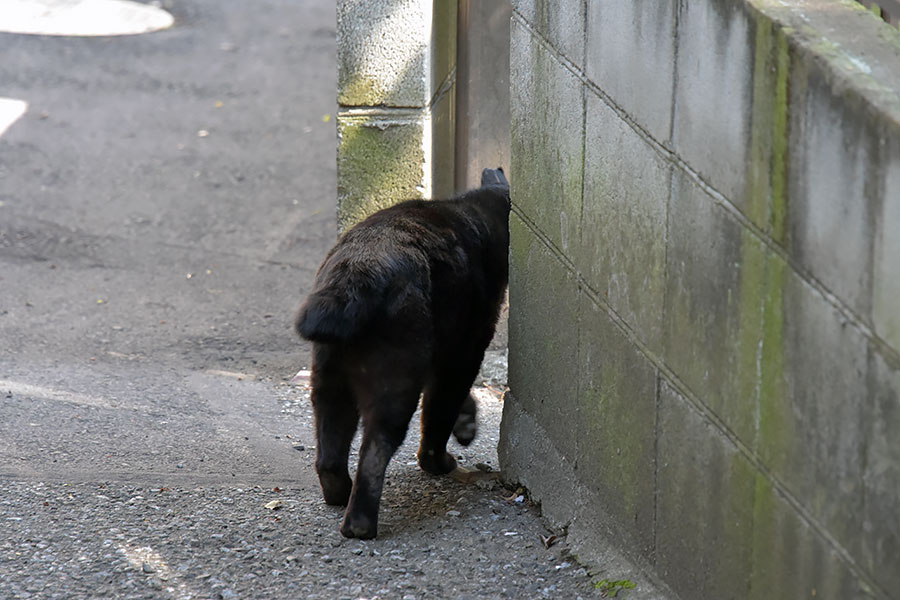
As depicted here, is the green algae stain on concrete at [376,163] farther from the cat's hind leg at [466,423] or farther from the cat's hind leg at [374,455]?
the cat's hind leg at [374,455]

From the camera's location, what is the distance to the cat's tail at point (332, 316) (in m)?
3.84

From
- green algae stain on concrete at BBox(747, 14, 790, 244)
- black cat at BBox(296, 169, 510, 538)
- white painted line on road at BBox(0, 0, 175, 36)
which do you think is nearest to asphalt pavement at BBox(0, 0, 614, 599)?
black cat at BBox(296, 169, 510, 538)

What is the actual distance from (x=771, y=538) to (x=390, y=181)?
4.09 meters

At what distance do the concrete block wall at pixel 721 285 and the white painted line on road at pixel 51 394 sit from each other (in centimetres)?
253

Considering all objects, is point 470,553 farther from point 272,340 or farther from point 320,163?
point 320,163

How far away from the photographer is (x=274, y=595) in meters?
3.57

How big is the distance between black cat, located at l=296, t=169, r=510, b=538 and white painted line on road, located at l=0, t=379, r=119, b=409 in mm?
1810

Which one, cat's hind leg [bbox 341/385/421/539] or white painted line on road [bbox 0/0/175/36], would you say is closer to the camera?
cat's hind leg [bbox 341/385/421/539]

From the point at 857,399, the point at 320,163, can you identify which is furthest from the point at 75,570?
the point at 320,163

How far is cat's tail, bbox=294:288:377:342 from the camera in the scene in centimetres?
384

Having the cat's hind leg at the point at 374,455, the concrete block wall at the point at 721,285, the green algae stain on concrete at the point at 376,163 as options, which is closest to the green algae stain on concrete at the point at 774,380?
the concrete block wall at the point at 721,285

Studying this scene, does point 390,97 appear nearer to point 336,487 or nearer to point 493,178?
point 493,178

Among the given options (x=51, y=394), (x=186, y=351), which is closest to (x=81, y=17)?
(x=186, y=351)

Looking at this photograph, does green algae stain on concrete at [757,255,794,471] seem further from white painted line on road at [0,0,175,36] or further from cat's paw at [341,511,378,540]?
white painted line on road at [0,0,175,36]
